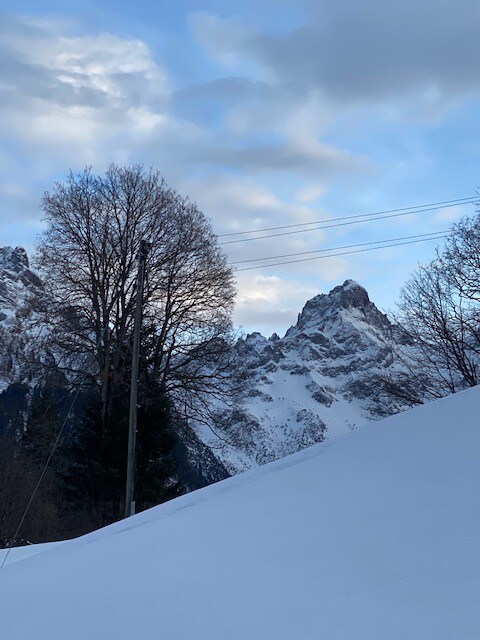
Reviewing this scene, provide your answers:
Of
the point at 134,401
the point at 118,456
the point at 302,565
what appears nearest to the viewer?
the point at 302,565

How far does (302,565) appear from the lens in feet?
10.8

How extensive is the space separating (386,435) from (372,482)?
3.85 feet

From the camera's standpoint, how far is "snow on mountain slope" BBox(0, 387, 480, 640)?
9.00 feet

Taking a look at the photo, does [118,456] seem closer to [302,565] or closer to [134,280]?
[134,280]

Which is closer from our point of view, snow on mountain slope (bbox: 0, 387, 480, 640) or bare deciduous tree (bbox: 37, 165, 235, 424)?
snow on mountain slope (bbox: 0, 387, 480, 640)

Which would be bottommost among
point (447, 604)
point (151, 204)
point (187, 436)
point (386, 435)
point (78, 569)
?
point (447, 604)

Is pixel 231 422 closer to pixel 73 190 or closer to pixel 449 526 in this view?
pixel 73 190

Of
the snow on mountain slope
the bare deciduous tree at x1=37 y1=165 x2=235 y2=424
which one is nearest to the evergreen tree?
the bare deciduous tree at x1=37 y1=165 x2=235 y2=424

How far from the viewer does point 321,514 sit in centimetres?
389

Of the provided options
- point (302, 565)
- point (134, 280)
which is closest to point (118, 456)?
point (134, 280)

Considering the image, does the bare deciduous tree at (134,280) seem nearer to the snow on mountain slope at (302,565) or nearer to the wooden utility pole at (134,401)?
the wooden utility pole at (134,401)

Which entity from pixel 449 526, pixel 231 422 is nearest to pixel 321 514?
pixel 449 526

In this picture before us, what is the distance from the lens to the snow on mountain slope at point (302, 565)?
2.74m

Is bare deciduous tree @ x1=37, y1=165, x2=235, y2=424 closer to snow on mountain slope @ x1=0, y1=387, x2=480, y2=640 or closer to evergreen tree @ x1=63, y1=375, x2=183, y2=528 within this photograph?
evergreen tree @ x1=63, y1=375, x2=183, y2=528
